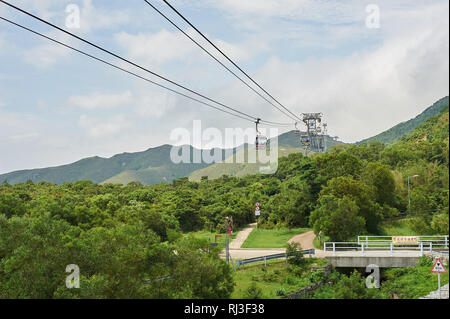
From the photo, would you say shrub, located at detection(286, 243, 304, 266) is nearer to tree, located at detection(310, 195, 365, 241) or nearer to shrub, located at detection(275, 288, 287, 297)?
tree, located at detection(310, 195, 365, 241)

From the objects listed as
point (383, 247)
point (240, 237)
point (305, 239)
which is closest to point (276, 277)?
point (383, 247)

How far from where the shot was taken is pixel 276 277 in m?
21.6

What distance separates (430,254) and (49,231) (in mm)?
17870

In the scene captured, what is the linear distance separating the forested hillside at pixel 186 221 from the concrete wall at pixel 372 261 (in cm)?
204

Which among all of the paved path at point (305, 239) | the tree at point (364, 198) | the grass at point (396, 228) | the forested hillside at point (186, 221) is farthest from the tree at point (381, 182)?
the paved path at point (305, 239)

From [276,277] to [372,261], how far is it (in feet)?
16.8

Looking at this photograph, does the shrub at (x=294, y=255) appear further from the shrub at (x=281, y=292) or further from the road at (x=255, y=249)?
the road at (x=255, y=249)

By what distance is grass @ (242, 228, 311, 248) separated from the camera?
1309 inches

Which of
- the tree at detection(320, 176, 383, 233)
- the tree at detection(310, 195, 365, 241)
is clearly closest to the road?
the tree at detection(310, 195, 365, 241)

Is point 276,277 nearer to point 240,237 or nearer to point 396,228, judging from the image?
point 396,228

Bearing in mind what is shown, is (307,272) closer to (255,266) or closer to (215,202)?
(255,266)

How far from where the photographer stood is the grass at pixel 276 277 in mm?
19406

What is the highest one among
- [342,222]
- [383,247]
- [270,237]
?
[342,222]
